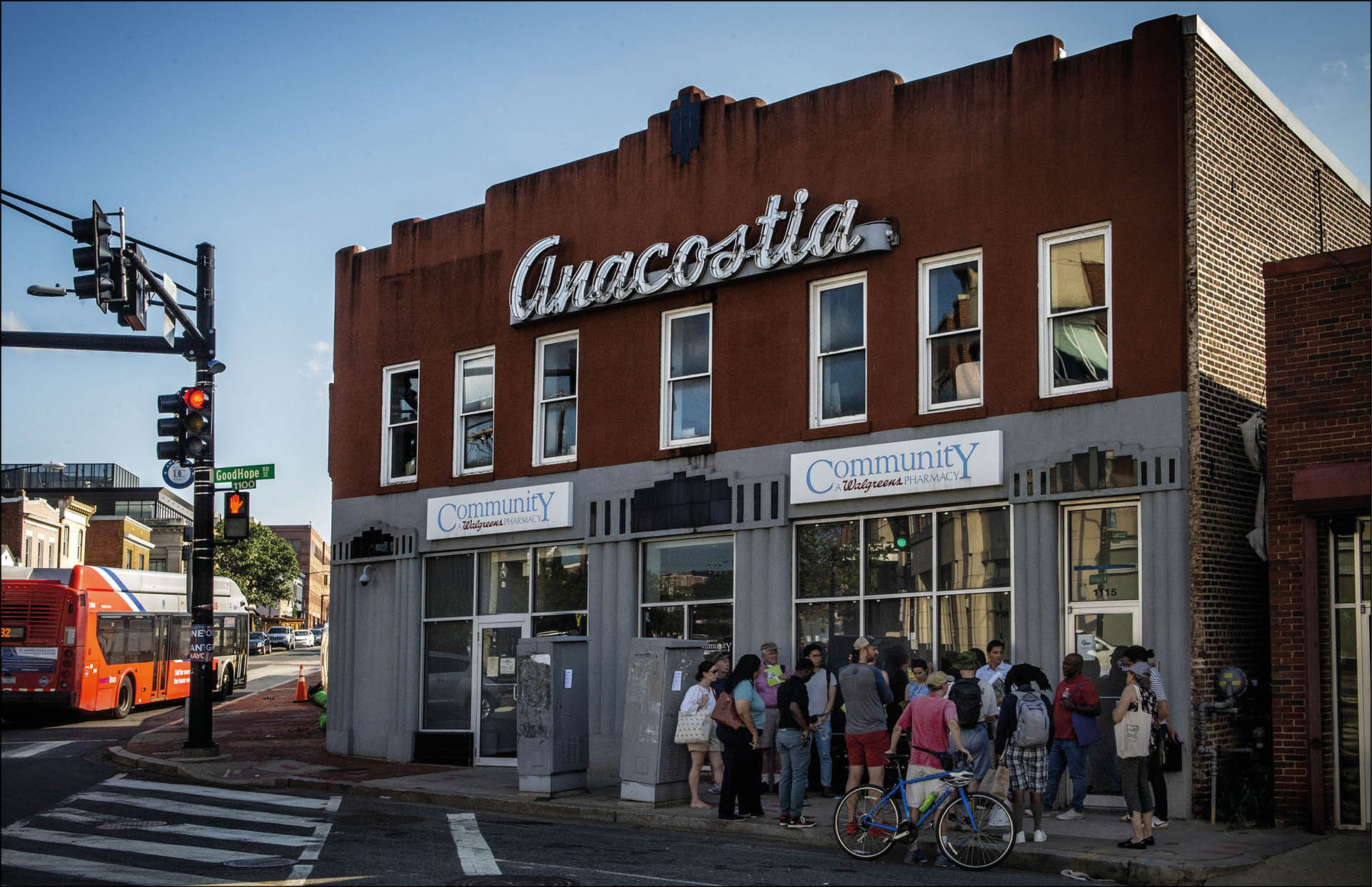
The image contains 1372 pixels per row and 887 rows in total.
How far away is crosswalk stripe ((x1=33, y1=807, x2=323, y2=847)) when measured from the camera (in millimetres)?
13086

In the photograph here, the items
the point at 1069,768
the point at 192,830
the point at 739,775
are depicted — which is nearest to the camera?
the point at 192,830

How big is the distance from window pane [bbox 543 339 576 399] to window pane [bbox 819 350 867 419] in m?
4.50

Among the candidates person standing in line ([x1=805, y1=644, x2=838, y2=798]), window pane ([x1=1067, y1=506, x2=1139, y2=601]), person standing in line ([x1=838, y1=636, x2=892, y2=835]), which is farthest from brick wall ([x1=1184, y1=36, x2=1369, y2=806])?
person standing in line ([x1=805, y1=644, x2=838, y2=798])

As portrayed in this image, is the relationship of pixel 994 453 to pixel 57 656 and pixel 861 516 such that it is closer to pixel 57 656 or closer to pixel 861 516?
pixel 861 516

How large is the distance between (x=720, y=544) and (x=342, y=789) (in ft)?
19.2

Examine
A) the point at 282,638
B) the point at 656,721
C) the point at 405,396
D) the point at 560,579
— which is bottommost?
the point at 282,638

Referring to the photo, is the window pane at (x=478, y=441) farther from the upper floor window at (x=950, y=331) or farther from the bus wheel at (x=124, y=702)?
the bus wheel at (x=124, y=702)

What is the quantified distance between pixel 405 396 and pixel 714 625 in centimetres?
748

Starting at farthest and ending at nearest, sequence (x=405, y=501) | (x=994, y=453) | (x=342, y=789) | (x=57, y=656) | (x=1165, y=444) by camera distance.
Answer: (x=57, y=656), (x=405, y=501), (x=342, y=789), (x=994, y=453), (x=1165, y=444)

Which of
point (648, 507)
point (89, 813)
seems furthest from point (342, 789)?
point (648, 507)

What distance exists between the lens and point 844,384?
17.5 metres

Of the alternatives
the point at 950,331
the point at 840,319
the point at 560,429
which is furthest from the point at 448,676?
the point at 950,331

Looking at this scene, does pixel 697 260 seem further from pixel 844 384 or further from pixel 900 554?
pixel 900 554

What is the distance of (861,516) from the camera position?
17.1 m
